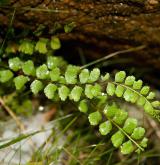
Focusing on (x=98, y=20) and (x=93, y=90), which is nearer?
(x=93, y=90)

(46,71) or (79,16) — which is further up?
(79,16)

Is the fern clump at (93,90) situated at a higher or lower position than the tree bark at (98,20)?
lower

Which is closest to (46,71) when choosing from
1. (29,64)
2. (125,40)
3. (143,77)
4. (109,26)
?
(29,64)

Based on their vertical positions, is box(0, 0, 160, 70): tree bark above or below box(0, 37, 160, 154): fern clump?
above

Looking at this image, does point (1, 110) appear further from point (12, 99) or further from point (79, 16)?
point (79, 16)
